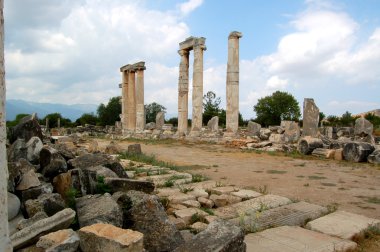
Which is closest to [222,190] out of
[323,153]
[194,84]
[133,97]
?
[323,153]

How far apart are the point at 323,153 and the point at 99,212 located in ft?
41.0

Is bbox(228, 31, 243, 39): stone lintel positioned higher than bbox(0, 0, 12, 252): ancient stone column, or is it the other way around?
bbox(228, 31, 243, 39): stone lintel

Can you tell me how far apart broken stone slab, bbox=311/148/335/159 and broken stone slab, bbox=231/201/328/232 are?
8.93 metres

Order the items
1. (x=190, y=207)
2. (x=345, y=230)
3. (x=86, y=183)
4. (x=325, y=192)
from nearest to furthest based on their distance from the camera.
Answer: (x=345, y=230) → (x=86, y=183) → (x=190, y=207) → (x=325, y=192)

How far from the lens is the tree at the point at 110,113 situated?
62.2 meters

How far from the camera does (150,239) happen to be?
3.71 m

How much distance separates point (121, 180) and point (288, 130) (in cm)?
1809

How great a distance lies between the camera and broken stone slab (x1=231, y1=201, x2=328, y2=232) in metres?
4.87

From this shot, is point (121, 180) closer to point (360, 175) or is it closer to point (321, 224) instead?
point (321, 224)

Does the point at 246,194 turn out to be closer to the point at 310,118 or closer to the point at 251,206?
the point at 251,206

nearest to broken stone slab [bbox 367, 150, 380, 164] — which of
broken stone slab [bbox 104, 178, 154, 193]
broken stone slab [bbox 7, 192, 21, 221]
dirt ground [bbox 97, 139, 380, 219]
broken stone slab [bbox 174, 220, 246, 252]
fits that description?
dirt ground [bbox 97, 139, 380, 219]

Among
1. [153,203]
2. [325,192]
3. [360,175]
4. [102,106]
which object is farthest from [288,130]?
[102,106]

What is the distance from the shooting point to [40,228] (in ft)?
11.2

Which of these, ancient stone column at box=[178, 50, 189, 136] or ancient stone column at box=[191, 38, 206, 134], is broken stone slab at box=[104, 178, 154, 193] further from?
ancient stone column at box=[178, 50, 189, 136]
